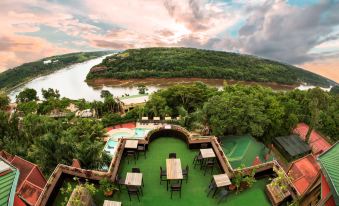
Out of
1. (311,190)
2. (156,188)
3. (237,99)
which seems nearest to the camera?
(311,190)

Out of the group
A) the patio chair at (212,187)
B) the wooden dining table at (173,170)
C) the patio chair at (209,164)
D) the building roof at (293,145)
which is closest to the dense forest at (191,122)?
the building roof at (293,145)

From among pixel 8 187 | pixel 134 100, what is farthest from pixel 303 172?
pixel 134 100

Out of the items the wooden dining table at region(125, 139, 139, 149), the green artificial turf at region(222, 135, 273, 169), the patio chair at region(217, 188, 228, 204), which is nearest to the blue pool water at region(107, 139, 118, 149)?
the green artificial turf at region(222, 135, 273, 169)

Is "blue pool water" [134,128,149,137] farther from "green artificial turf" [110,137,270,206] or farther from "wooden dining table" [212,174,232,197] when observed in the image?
"wooden dining table" [212,174,232,197]

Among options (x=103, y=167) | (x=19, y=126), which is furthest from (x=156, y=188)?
(x=19, y=126)

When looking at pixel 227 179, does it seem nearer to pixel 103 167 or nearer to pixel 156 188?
pixel 156 188

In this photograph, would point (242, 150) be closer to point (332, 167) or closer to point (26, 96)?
point (332, 167)
